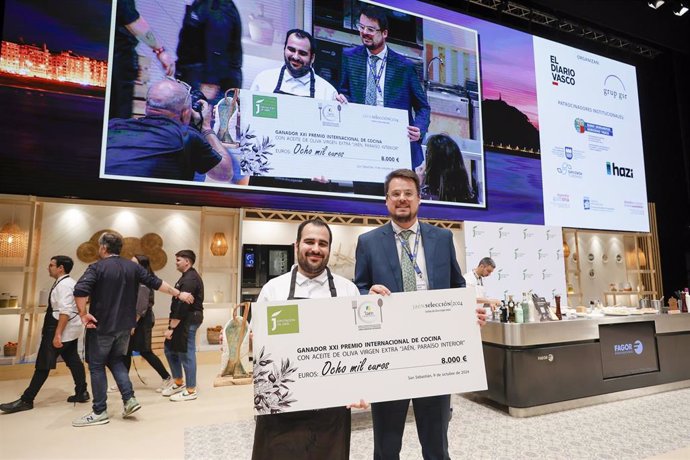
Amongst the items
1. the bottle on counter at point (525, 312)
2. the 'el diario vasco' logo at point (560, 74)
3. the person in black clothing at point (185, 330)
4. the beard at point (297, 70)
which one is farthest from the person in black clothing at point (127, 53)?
the 'el diario vasco' logo at point (560, 74)

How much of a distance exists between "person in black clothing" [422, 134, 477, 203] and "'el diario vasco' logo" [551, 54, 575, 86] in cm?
283

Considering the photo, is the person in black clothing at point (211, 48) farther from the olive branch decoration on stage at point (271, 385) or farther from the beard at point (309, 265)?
the olive branch decoration on stage at point (271, 385)

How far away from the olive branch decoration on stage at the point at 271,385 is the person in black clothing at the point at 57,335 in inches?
121

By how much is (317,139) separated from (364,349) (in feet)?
15.0

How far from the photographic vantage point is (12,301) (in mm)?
4633

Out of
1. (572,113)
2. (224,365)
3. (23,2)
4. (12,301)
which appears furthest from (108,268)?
(572,113)

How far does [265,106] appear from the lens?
5441mm

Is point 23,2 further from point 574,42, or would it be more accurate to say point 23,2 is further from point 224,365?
point 574,42

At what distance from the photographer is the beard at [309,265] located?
57.3 inches

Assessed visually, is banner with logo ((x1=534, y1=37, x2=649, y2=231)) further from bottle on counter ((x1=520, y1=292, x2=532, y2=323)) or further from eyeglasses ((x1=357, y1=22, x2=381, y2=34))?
bottle on counter ((x1=520, y1=292, x2=532, y2=323))

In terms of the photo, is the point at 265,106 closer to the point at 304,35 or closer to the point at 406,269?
the point at 304,35

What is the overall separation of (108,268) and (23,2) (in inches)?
156

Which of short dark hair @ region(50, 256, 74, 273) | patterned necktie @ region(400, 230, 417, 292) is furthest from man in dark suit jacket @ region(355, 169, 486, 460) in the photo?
short dark hair @ region(50, 256, 74, 273)

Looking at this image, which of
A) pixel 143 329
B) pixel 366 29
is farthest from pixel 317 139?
pixel 143 329
